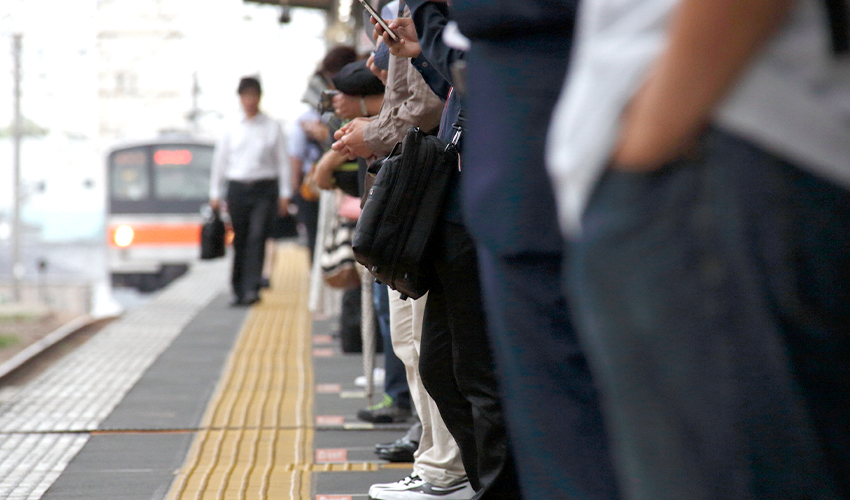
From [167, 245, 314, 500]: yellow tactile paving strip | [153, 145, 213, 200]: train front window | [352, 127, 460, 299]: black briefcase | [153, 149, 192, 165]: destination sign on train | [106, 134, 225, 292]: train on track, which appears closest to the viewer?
[352, 127, 460, 299]: black briefcase

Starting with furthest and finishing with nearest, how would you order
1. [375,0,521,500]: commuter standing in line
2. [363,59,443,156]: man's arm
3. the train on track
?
the train on track → [363,59,443,156]: man's arm → [375,0,521,500]: commuter standing in line

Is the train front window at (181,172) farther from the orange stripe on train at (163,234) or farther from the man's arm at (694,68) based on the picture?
the man's arm at (694,68)

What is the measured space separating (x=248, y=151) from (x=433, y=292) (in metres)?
6.03

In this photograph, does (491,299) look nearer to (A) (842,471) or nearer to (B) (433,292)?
(A) (842,471)

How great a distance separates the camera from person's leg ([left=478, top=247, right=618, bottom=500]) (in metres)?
1.33

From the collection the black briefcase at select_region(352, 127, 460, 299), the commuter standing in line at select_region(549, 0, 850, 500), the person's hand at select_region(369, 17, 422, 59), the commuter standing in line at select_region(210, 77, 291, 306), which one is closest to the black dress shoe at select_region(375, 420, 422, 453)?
the black briefcase at select_region(352, 127, 460, 299)

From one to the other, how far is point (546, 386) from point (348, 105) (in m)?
2.59

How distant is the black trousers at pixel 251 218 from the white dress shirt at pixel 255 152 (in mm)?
74

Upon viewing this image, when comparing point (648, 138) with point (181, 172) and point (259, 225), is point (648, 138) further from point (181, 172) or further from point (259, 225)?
point (181, 172)

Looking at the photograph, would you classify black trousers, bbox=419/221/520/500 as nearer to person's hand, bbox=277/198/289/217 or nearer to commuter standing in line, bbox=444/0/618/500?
commuter standing in line, bbox=444/0/618/500

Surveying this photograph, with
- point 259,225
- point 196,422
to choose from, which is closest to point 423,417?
point 196,422

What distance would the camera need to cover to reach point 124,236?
13.8 meters

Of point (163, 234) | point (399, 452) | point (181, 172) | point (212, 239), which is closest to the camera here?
point (399, 452)

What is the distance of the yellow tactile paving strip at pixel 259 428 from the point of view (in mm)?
3174
